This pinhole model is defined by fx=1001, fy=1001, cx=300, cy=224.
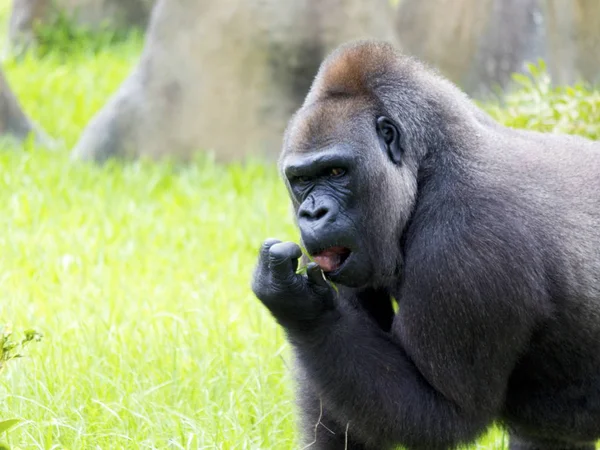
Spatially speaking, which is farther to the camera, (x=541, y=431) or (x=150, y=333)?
(x=150, y=333)

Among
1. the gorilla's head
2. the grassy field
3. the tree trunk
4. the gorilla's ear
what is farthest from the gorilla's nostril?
the tree trunk

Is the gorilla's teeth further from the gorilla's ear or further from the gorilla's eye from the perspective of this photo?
the gorilla's ear

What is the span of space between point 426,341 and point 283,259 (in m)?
0.56

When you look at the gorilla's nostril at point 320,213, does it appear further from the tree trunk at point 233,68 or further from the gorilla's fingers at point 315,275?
the tree trunk at point 233,68

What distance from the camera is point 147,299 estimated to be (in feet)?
18.6

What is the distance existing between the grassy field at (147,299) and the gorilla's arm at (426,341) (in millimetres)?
673

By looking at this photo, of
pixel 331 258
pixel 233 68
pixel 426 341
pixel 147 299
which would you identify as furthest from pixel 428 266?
pixel 233 68

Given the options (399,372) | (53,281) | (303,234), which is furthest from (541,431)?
(53,281)

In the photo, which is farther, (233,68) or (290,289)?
(233,68)

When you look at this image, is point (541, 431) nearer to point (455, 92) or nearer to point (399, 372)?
point (399, 372)

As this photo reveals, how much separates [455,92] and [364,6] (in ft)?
19.7

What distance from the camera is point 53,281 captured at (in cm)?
601

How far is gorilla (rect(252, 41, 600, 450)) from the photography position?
3424 millimetres

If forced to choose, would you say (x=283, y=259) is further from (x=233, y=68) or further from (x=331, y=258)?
(x=233, y=68)
